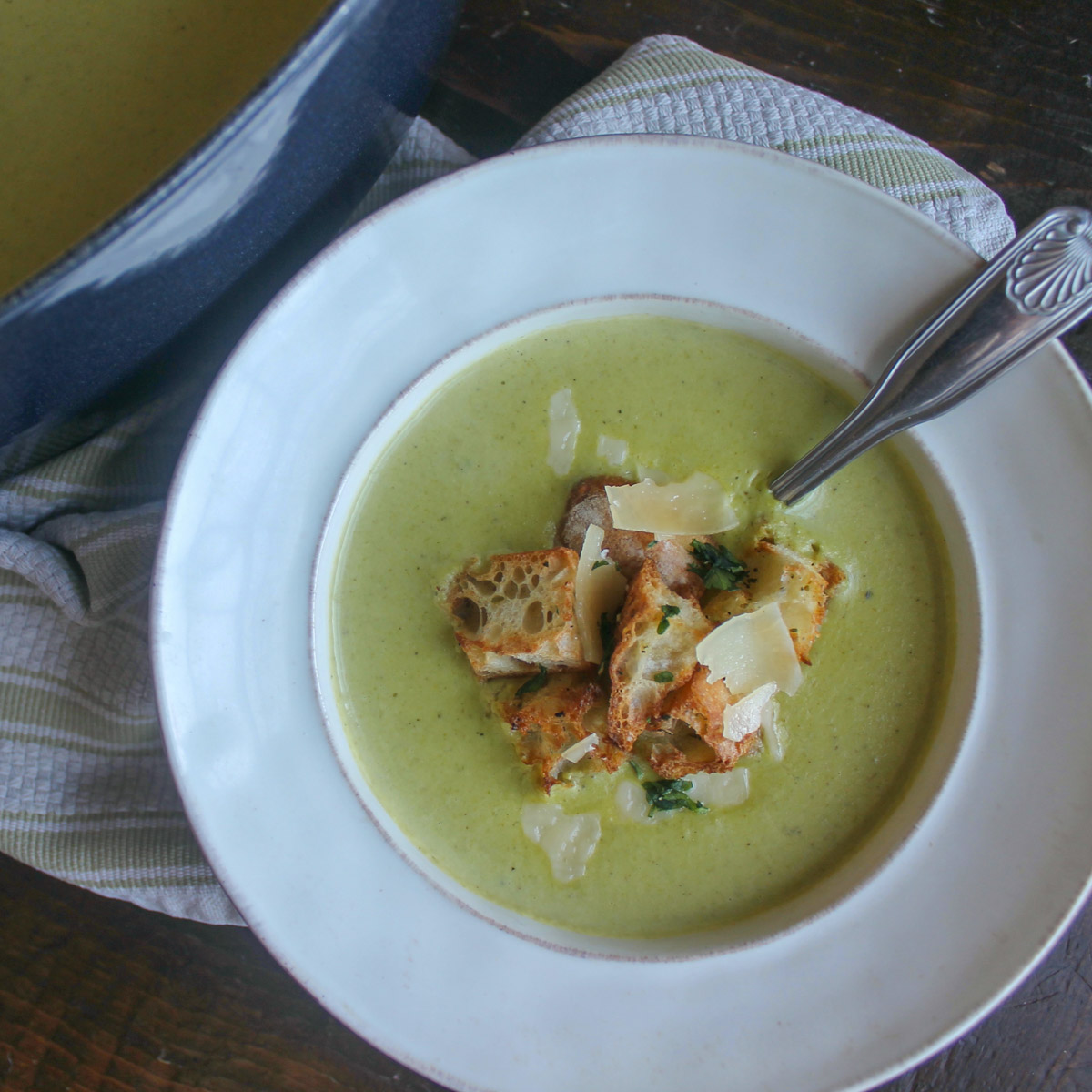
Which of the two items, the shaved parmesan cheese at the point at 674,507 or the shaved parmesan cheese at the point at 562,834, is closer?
the shaved parmesan cheese at the point at 674,507

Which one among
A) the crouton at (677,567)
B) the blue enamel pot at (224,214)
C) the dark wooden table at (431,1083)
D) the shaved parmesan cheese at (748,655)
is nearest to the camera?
the blue enamel pot at (224,214)

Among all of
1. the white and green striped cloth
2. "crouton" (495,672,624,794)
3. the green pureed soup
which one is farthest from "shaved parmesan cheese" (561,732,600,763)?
the white and green striped cloth

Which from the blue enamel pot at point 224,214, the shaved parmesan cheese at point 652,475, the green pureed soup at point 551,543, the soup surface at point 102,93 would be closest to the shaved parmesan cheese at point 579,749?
the green pureed soup at point 551,543

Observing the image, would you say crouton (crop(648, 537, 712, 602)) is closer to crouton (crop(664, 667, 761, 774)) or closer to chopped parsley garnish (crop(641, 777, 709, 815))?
crouton (crop(664, 667, 761, 774))

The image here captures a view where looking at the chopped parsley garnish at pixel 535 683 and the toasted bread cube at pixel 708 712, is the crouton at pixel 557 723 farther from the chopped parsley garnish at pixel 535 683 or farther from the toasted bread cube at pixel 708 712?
the toasted bread cube at pixel 708 712

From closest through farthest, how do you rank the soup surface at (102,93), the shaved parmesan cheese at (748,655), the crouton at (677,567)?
the soup surface at (102,93) < the shaved parmesan cheese at (748,655) < the crouton at (677,567)

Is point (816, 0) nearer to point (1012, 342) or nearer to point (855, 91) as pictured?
point (855, 91)

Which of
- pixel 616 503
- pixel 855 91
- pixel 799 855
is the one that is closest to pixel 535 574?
pixel 616 503
